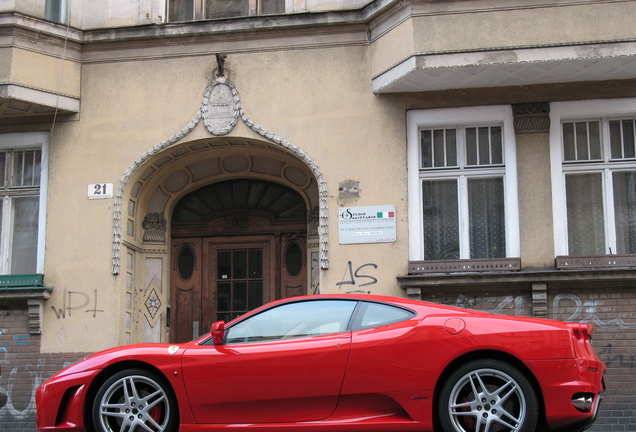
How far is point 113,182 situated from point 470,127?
198 inches

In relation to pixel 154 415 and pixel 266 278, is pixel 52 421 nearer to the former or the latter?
pixel 154 415

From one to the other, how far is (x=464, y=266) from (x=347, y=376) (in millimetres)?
4717

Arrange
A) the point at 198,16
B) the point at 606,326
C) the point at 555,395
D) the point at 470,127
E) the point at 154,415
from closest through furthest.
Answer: the point at 555,395 < the point at 154,415 < the point at 606,326 < the point at 470,127 < the point at 198,16

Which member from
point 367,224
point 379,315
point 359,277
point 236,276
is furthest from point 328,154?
point 379,315

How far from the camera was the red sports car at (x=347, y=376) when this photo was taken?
6.58m

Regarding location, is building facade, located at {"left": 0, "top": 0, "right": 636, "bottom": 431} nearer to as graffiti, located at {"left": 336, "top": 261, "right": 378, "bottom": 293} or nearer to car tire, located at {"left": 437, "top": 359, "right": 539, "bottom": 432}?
as graffiti, located at {"left": 336, "top": 261, "right": 378, "bottom": 293}

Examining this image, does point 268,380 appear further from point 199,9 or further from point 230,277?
point 199,9

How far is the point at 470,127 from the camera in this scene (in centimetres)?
1176

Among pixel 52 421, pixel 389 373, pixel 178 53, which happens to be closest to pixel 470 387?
pixel 389 373

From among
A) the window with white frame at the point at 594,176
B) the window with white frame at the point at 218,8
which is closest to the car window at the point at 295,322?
the window with white frame at the point at 594,176

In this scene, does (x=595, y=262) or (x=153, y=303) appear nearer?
(x=595, y=262)

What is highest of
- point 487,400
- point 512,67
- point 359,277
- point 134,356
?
point 512,67

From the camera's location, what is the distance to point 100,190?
39.8 feet

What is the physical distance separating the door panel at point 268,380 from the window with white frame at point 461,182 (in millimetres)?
4660
